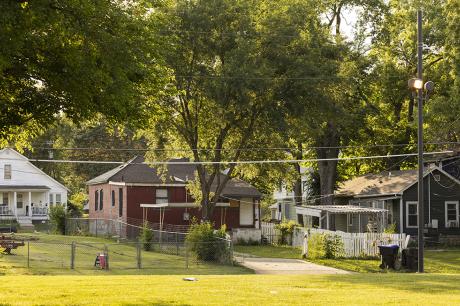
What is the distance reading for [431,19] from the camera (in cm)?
6056

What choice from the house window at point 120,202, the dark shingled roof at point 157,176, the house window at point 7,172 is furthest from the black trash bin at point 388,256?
the house window at point 7,172

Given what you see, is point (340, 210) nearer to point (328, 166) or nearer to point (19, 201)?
point (328, 166)

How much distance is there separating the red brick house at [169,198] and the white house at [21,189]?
18.4m

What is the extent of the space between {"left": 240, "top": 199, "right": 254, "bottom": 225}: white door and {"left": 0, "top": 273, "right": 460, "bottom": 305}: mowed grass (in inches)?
1537

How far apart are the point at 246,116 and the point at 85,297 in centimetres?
Answer: 3525

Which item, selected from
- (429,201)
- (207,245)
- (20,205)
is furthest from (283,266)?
(20,205)

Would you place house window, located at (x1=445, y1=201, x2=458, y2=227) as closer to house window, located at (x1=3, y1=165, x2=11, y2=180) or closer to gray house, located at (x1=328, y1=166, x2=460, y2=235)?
gray house, located at (x1=328, y1=166, x2=460, y2=235)

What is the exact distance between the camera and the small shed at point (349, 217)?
52125mm

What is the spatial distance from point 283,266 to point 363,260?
6.40 meters

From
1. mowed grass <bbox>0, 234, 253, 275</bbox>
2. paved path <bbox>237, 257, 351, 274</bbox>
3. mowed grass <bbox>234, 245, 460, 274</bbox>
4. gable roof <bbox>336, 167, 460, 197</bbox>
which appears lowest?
mowed grass <bbox>234, 245, 460, 274</bbox>

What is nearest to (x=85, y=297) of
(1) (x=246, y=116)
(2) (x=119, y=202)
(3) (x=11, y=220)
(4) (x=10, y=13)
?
(4) (x=10, y=13)

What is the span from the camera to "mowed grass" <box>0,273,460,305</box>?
16.9 metres

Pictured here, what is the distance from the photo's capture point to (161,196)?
6103 cm

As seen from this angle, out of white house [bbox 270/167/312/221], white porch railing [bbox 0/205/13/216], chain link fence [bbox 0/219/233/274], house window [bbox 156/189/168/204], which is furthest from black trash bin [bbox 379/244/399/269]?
white porch railing [bbox 0/205/13/216]
